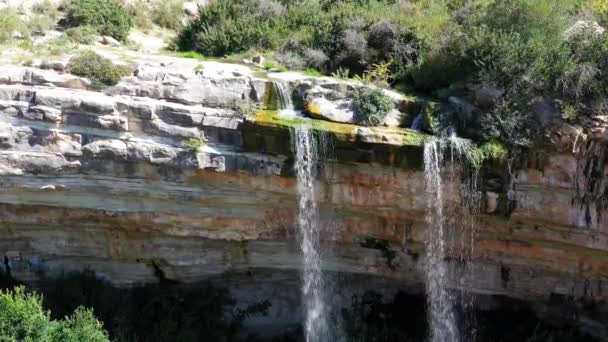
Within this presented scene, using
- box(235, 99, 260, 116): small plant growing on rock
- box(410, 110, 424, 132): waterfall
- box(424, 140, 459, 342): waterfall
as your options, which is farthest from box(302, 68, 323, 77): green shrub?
box(424, 140, 459, 342): waterfall

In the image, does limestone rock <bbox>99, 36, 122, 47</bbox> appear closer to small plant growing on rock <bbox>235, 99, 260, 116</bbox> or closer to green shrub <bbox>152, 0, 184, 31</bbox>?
green shrub <bbox>152, 0, 184, 31</bbox>

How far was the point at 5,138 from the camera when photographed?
30.2 feet

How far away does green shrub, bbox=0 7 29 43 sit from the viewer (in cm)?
1170

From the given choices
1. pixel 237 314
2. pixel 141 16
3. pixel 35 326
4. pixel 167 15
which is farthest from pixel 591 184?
pixel 141 16

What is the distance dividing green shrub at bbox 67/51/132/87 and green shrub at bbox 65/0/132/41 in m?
3.47

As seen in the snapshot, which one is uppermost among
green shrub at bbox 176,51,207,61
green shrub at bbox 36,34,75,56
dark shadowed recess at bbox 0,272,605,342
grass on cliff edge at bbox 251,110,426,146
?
green shrub at bbox 36,34,75,56

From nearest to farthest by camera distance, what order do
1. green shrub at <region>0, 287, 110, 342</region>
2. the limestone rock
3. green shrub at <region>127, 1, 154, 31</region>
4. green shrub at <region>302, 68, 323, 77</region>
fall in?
1. green shrub at <region>0, 287, 110, 342</region>
2. green shrub at <region>302, 68, 323, 77</region>
3. the limestone rock
4. green shrub at <region>127, 1, 154, 31</region>

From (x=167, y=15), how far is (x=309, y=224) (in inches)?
314

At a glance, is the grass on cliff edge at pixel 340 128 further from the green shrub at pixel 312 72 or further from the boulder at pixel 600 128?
the boulder at pixel 600 128

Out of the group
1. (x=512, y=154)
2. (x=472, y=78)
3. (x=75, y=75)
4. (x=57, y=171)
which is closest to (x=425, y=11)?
(x=472, y=78)

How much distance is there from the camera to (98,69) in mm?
9648

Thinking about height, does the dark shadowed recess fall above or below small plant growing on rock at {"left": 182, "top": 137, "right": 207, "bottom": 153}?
below

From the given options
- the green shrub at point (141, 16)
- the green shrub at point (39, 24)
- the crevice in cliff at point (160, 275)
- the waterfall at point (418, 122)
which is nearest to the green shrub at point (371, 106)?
the waterfall at point (418, 122)

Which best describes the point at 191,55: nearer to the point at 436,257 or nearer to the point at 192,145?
the point at 192,145
